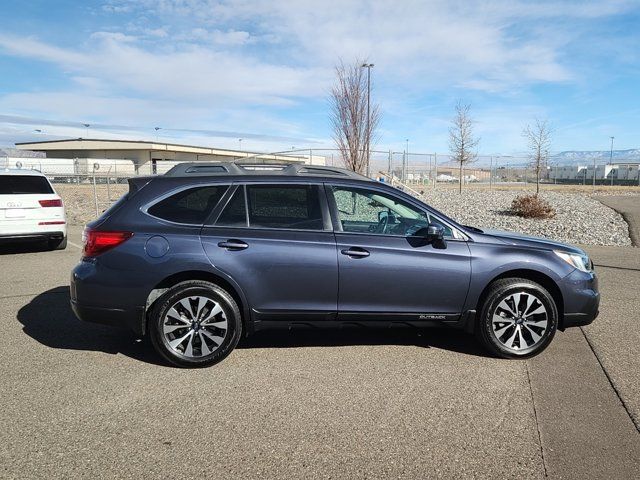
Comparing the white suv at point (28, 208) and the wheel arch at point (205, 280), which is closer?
the wheel arch at point (205, 280)

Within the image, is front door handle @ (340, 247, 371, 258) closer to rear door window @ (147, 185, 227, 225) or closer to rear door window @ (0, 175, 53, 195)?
rear door window @ (147, 185, 227, 225)

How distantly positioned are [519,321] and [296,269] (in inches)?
80.1

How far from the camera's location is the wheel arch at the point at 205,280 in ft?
14.5

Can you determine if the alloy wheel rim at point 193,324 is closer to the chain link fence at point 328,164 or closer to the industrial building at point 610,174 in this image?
the chain link fence at point 328,164

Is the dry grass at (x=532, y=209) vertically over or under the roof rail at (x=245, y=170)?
under

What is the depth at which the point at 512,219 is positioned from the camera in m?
16.1

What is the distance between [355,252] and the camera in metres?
4.50

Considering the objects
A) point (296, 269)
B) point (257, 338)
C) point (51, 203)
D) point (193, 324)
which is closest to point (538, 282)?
point (296, 269)

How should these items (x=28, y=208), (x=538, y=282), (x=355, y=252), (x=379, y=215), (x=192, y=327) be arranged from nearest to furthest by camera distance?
(x=192, y=327) < (x=355, y=252) < (x=538, y=282) < (x=379, y=215) < (x=28, y=208)

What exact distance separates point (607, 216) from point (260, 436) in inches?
655

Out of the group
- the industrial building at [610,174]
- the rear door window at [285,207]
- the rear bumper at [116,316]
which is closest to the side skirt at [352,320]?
the rear door window at [285,207]

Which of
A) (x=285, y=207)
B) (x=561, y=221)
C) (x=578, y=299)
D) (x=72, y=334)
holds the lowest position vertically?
(x=561, y=221)

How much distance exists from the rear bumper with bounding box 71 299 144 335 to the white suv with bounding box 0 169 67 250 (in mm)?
6143

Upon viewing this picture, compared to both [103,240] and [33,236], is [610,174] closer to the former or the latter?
[33,236]
